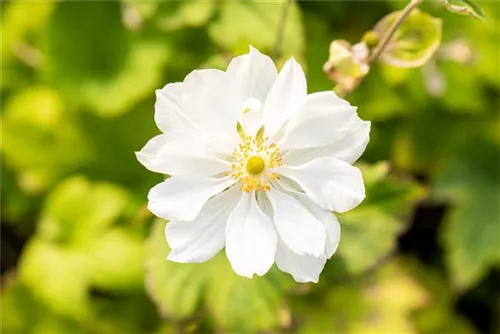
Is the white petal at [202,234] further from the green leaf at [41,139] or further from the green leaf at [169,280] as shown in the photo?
the green leaf at [41,139]

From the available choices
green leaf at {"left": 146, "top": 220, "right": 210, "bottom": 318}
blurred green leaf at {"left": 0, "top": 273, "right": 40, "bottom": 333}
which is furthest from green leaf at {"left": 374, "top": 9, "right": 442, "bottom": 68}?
blurred green leaf at {"left": 0, "top": 273, "right": 40, "bottom": 333}

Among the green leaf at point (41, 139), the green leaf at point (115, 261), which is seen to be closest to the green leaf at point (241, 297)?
the green leaf at point (115, 261)

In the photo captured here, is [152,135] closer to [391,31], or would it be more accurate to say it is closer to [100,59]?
[100,59]

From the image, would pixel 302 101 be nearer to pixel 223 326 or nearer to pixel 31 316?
pixel 223 326

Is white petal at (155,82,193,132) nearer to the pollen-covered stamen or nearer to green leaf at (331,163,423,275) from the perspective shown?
the pollen-covered stamen

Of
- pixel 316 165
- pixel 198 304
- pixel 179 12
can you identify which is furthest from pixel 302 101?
pixel 179 12

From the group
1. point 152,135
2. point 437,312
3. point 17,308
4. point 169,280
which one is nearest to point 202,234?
point 169,280
